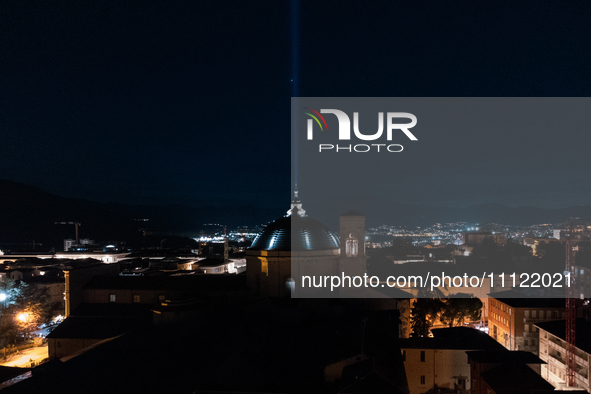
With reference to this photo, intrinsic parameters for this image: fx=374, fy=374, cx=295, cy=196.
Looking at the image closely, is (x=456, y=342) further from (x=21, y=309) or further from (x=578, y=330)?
(x=21, y=309)

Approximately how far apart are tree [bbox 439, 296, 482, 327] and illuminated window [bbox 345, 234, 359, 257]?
7802 millimetres

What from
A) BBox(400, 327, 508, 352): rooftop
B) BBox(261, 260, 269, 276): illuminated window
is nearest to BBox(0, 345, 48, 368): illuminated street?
BBox(261, 260, 269, 276): illuminated window

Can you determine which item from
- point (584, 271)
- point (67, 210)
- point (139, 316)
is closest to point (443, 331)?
point (139, 316)

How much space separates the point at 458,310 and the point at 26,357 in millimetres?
30345

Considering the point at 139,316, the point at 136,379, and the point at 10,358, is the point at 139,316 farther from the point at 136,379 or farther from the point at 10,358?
the point at 136,379

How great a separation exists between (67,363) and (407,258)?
53516 mm

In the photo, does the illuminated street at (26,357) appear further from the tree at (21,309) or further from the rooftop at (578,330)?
the rooftop at (578,330)

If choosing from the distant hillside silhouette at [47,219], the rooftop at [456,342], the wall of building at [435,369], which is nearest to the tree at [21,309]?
the wall of building at [435,369]

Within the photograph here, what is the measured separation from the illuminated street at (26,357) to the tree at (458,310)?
91.4ft

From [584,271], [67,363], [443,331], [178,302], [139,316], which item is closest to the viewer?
[67,363]

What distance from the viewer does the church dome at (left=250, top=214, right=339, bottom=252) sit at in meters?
22.3

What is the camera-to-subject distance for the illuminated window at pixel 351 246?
1134 inches

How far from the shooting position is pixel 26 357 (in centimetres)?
2436

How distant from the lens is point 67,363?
14.5 meters
